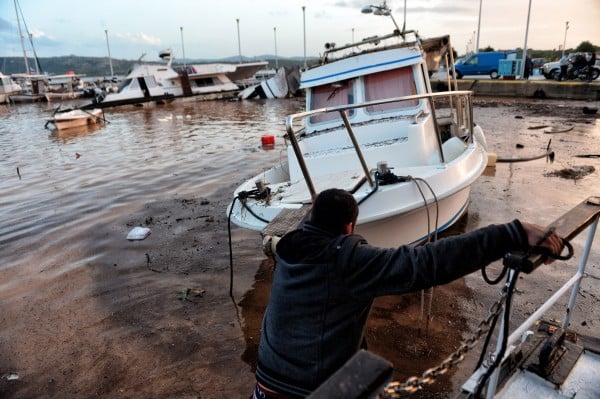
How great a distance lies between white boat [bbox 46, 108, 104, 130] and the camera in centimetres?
2061

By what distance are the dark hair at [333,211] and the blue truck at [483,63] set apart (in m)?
32.4

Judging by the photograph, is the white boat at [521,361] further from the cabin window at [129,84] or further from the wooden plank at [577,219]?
the cabin window at [129,84]

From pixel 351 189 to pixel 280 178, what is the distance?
2.38 m

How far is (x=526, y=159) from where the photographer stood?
10.3 metres

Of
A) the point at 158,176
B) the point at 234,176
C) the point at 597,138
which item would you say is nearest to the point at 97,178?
the point at 158,176

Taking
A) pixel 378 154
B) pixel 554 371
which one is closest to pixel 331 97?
pixel 378 154

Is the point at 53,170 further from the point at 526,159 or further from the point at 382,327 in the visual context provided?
the point at 526,159

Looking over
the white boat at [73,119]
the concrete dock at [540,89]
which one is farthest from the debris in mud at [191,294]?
the white boat at [73,119]

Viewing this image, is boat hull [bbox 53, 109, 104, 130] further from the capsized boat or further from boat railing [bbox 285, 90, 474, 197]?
boat railing [bbox 285, 90, 474, 197]

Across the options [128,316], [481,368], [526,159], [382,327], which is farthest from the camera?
[526,159]

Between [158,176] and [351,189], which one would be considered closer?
[351,189]

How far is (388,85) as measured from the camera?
20.9 ft

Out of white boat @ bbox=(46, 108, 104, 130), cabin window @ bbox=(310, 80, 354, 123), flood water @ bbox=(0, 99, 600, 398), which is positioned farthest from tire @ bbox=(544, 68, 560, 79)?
white boat @ bbox=(46, 108, 104, 130)

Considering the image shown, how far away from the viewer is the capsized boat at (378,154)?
13.9ft
